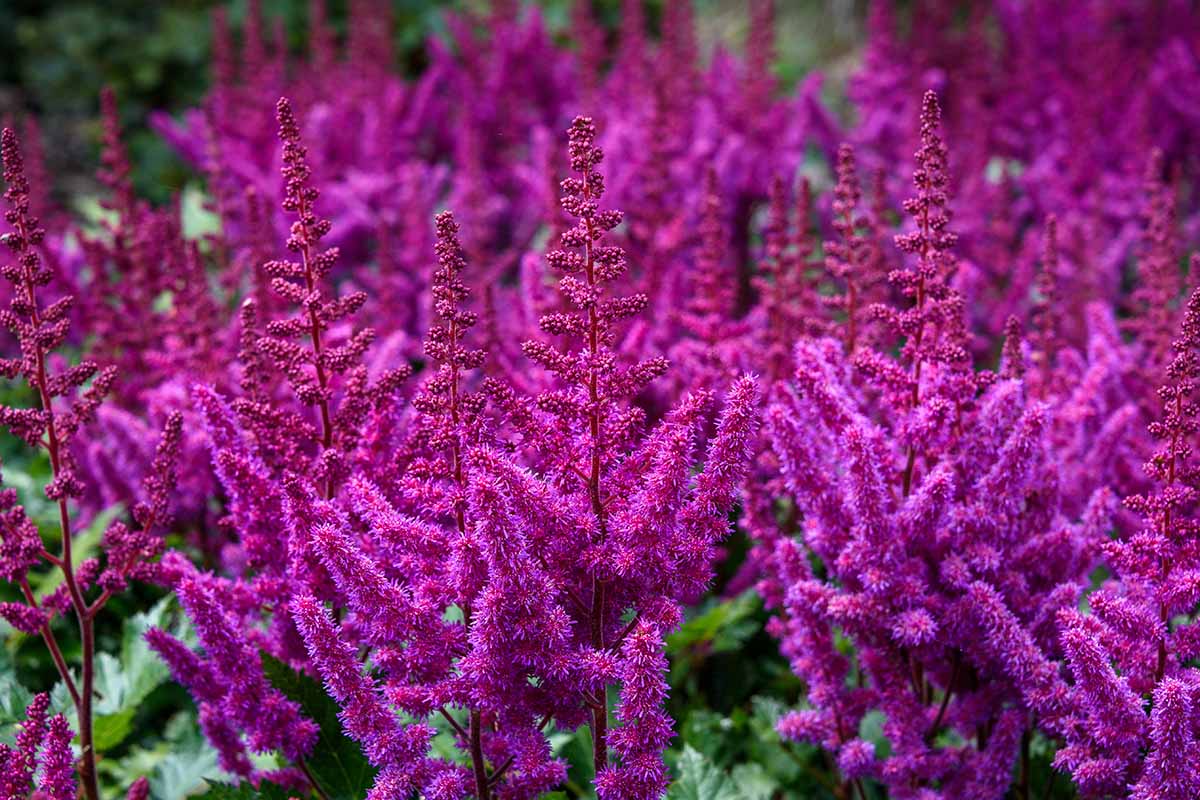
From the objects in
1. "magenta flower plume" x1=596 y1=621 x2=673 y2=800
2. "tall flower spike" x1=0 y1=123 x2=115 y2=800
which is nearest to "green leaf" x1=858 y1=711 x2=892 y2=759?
"magenta flower plume" x1=596 y1=621 x2=673 y2=800

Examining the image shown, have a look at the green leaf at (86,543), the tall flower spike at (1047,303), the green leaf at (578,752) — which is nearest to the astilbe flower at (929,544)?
the tall flower spike at (1047,303)

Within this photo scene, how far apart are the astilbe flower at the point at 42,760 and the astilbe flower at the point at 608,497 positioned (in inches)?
30.6

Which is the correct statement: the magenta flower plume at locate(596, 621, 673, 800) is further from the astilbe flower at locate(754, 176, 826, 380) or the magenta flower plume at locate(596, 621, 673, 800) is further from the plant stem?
→ the astilbe flower at locate(754, 176, 826, 380)

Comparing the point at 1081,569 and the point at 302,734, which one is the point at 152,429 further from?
the point at 1081,569

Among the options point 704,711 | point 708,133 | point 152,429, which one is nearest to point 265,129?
point 708,133

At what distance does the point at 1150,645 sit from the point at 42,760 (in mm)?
1901

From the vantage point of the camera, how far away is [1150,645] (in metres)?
2.18

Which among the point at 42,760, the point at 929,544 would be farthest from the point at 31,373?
the point at 929,544

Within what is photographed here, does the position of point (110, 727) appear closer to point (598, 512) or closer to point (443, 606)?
point (443, 606)

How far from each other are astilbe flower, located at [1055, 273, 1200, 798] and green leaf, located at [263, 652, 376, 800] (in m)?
1.29

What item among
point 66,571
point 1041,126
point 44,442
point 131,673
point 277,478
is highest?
point 1041,126

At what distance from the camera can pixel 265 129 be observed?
5258mm

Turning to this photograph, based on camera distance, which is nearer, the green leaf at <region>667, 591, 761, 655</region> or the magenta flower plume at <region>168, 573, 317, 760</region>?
the magenta flower plume at <region>168, 573, 317, 760</region>

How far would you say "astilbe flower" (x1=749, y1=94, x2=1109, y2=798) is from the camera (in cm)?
229
